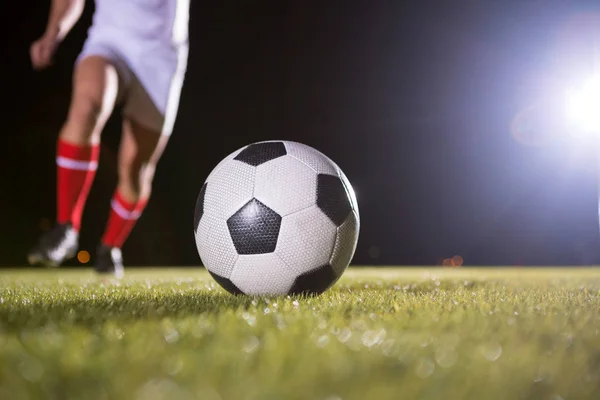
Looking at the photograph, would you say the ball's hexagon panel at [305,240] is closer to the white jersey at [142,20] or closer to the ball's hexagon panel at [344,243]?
the ball's hexagon panel at [344,243]

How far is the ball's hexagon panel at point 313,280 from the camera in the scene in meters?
2.09

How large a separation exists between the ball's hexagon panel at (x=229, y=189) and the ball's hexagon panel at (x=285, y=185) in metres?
0.04

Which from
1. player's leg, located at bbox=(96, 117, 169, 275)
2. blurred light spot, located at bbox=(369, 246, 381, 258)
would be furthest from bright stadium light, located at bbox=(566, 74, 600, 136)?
player's leg, located at bbox=(96, 117, 169, 275)

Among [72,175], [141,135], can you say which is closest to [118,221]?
[141,135]

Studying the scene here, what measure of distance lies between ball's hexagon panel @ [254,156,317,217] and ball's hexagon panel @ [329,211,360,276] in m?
0.18

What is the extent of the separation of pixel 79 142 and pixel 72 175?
232 millimetres

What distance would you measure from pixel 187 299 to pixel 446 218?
9778 millimetres

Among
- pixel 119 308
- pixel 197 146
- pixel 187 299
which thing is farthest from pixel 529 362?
pixel 197 146

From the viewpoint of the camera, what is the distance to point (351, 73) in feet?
37.2

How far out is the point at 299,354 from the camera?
1.00 m

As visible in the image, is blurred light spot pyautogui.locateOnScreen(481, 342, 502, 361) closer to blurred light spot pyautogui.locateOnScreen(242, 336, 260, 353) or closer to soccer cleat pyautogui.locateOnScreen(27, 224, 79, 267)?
blurred light spot pyautogui.locateOnScreen(242, 336, 260, 353)

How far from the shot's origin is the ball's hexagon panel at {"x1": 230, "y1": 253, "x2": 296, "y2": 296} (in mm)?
2053

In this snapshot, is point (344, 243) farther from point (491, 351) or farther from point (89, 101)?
point (89, 101)

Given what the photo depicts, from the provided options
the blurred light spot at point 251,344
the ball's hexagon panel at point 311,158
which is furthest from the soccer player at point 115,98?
the blurred light spot at point 251,344
